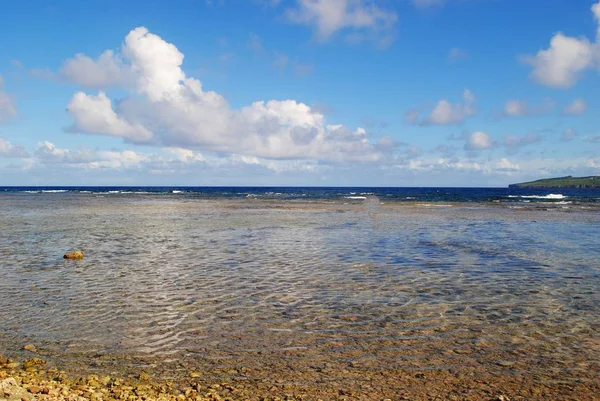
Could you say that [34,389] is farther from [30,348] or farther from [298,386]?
[298,386]

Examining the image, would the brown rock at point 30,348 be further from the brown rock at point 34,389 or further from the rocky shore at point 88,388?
the brown rock at point 34,389

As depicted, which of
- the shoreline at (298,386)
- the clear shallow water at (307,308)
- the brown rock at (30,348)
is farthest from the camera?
the brown rock at (30,348)

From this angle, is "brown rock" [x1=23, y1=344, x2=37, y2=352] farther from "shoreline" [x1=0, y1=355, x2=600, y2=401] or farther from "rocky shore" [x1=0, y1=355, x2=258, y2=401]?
"rocky shore" [x1=0, y1=355, x2=258, y2=401]

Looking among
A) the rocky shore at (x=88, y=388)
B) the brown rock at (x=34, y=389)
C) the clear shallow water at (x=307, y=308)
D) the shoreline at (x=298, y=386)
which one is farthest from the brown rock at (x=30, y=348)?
the brown rock at (x=34, y=389)

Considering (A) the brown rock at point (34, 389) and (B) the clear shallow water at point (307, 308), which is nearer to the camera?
(A) the brown rock at point (34, 389)

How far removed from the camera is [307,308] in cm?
1393

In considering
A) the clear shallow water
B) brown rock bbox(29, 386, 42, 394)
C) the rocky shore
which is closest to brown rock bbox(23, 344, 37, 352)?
Result: the clear shallow water

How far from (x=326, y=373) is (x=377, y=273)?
10.5m

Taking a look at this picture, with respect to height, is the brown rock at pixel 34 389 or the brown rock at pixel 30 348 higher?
the brown rock at pixel 34 389

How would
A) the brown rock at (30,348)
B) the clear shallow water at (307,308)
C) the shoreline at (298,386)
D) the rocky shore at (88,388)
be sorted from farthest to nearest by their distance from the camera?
1. the brown rock at (30,348)
2. the clear shallow water at (307,308)
3. the shoreline at (298,386)
4. the rocky shore at (88,388)

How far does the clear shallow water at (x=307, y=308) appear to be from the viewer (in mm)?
9992

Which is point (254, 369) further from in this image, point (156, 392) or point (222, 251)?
point (222, 251)

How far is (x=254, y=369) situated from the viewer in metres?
9.40

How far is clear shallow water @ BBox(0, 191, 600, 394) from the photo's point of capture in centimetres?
999
